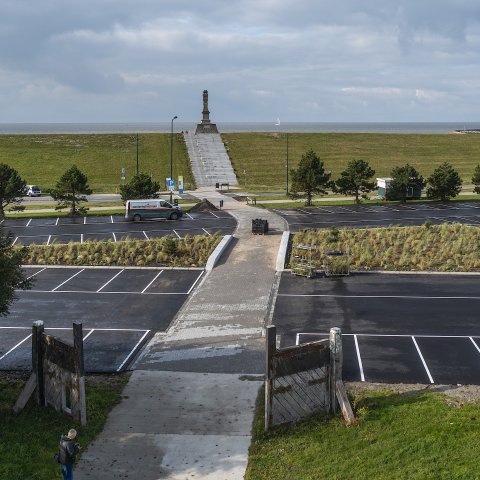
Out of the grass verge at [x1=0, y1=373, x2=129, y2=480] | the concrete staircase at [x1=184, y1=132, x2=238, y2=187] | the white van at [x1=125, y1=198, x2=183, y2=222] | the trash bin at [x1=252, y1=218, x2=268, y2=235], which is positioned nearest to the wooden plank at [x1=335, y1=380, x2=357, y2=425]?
the grass verge at [x1=0, y1=373, x2=129, y2=480]

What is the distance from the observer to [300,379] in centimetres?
1275

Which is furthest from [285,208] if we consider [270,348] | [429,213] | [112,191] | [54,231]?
[270,348]

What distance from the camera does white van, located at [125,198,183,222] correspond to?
41.0 m

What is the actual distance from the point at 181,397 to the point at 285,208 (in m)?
33.1

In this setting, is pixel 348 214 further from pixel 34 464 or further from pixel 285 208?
pixel 34 464

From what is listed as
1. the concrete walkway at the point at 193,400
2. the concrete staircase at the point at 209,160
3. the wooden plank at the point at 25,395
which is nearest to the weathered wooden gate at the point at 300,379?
the concrete walkway at the point at 193,400

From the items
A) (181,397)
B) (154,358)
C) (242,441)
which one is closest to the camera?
(242,441)

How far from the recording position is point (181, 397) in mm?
14062

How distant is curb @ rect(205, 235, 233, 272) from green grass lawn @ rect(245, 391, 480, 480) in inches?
563

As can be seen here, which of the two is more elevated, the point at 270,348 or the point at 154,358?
the point at 270,348

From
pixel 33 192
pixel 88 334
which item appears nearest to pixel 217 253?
pixel 88 334

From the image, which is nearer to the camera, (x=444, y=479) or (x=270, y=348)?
(x=444, y=479)

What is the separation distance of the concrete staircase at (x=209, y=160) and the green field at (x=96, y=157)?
102 cm

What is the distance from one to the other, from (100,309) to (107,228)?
1726cm
